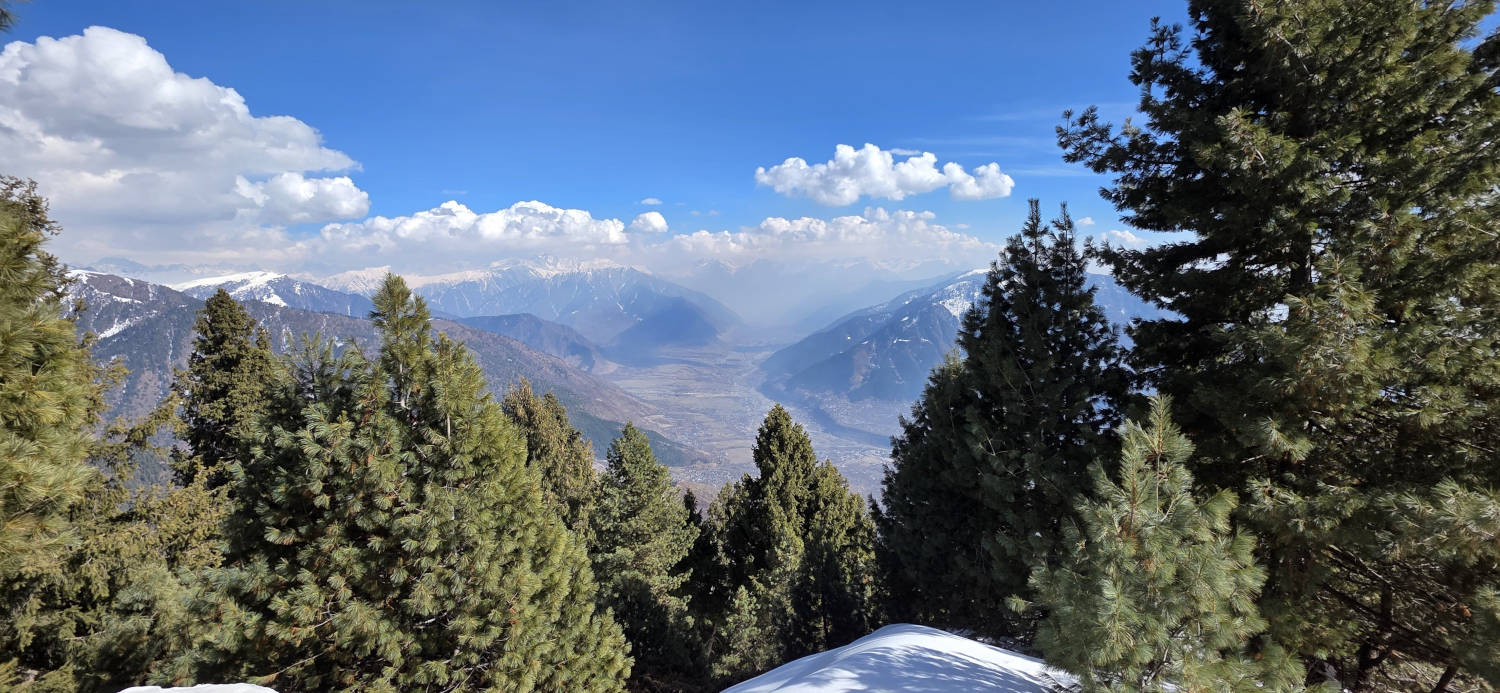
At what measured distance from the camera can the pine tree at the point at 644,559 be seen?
769 inches

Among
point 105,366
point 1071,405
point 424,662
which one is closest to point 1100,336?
point 1071,405

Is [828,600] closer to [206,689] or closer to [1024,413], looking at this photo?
[1024,413]

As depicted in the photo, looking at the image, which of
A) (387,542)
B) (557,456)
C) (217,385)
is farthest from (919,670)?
(217,385)

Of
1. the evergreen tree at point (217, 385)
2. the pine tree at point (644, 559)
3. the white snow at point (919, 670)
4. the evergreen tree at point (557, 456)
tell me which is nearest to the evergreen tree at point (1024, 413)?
the white snow at point (919, 670)

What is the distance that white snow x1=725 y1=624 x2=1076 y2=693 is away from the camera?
5594 mm

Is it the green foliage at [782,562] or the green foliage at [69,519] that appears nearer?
the green foliage at [69,519]

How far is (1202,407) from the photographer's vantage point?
6.28 meters

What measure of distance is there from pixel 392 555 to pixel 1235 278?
11.0 meters

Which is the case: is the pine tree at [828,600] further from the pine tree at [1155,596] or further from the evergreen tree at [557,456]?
the pine tree at [1155,596]

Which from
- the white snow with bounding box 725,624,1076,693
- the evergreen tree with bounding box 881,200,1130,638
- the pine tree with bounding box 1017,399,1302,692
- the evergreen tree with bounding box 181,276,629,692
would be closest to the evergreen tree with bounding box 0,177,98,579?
the evergreen tree with bounding box 181,276,629,692

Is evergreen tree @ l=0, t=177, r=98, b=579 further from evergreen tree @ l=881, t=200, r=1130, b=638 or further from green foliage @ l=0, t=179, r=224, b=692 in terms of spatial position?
evergreen tree @ l=881, t=200, r=1130, b=638

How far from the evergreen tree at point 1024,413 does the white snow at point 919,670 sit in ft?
4.03

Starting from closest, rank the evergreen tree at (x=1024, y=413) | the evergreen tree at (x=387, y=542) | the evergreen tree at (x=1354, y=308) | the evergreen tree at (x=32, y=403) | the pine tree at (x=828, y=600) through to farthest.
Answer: the evergreen tree at (x=32, y=403) → the evergreen tree at (x=1354, y=308) → the evergreen tree at (x=387, y=542) → the evergreen tree at (x=1024, y=413) → the pine tree at (x=828, y=600)

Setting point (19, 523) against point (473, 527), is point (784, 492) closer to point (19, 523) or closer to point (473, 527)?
point (473, 527)
